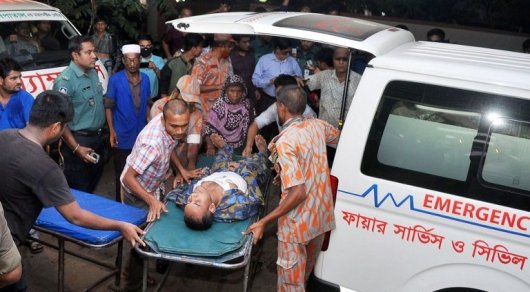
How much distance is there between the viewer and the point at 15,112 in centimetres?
421

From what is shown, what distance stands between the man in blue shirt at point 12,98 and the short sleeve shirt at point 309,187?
2.39m

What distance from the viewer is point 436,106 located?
2.84 meters

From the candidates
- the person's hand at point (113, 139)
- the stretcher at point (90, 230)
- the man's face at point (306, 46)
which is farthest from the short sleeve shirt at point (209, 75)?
the stretcher at point (90, 230)

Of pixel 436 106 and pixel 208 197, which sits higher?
pixel 436 106

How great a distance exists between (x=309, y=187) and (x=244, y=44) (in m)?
3.23

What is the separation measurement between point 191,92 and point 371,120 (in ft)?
6.60

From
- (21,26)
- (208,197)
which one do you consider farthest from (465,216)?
(21,26)

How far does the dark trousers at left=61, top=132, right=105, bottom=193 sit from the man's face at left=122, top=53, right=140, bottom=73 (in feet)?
2.29

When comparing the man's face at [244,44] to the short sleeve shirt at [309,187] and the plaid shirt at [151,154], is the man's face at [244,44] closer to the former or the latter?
the plaid shirt at [151,154]

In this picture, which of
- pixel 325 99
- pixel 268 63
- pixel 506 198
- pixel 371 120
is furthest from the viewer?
pixel 268 63

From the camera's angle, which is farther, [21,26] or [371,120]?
[21,26]

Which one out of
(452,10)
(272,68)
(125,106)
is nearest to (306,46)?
(272,68)

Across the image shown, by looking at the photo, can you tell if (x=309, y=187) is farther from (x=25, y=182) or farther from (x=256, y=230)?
(x=25, y=182)

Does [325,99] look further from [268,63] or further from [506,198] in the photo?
[506,198]
